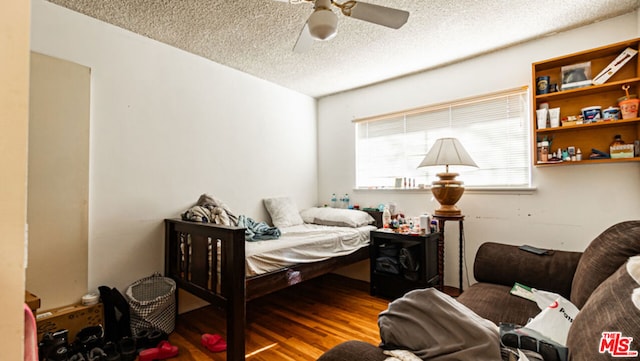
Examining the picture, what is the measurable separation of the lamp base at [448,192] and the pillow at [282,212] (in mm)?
1523

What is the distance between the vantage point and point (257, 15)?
2150mm

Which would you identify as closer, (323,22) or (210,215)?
(323,22)

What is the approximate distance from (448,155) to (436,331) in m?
1.92

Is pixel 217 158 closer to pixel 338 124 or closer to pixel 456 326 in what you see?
pixel 338 124

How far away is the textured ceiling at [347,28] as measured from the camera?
80.9 inches

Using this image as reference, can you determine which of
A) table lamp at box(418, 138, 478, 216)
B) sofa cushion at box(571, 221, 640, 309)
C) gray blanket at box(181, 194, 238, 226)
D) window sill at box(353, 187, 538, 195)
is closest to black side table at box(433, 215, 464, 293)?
table lamp at box(418, 138, 478, 216)

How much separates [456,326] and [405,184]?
235cm

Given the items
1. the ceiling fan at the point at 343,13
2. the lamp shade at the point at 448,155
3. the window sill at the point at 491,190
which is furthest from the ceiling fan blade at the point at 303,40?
the window sill at the point at 491,190

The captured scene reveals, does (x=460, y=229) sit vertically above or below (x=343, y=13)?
below

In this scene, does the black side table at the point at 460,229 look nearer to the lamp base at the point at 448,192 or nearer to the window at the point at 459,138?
the lamp base at the point at 448,192

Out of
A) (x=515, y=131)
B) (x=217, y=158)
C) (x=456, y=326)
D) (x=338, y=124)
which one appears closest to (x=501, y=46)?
(x=515, y=131)

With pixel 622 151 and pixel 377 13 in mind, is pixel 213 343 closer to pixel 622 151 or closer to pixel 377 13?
pixel 377 13

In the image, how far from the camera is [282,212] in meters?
3.32

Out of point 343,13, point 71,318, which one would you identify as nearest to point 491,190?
point 343,13
